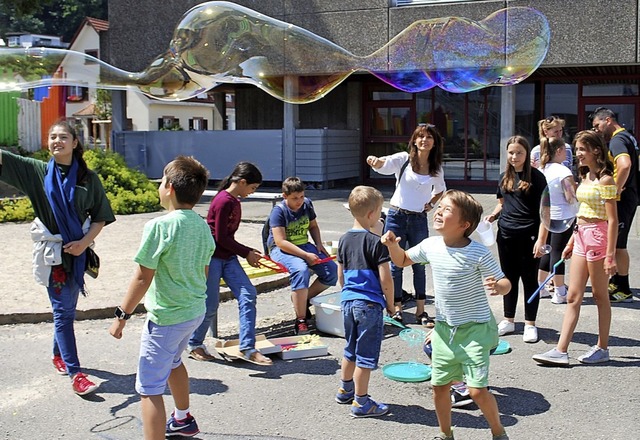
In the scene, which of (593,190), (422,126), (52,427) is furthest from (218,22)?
(52,427)

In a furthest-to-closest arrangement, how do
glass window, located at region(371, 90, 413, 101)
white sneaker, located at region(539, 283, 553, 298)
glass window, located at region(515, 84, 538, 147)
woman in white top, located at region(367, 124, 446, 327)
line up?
glass window, located at region(371, 90, 413, 101), glass window, located at region(515, 84, 538, 147), white sneaker, located at region(539, 283, 553, 298), woman in white top, located at region(367, 124, 446, 327)

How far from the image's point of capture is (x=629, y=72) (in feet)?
68.6

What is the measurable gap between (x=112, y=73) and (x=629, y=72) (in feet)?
52.7

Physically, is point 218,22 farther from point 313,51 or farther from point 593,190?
point 593,190

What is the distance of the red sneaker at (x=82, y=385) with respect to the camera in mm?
5457

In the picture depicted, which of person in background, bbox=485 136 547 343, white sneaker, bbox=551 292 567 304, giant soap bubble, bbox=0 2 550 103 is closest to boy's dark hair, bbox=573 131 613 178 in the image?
person in background, bbox=485 136 547 343

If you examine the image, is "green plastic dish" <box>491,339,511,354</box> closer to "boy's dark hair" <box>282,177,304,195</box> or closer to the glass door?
"boy's dark hair" <box>282,177,304,195</box>

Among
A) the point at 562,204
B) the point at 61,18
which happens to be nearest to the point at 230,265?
the point at 562,204

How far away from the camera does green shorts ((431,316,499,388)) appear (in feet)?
14.6

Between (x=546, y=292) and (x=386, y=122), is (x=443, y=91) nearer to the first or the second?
(x=386, y=122)

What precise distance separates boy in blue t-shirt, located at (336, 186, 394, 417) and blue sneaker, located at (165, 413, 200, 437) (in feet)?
3.33

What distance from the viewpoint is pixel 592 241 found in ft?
20.3

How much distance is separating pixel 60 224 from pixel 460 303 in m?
2.85

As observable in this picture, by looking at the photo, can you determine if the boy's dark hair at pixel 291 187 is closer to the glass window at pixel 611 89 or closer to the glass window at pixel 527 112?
the glass window at pixel 611 89
